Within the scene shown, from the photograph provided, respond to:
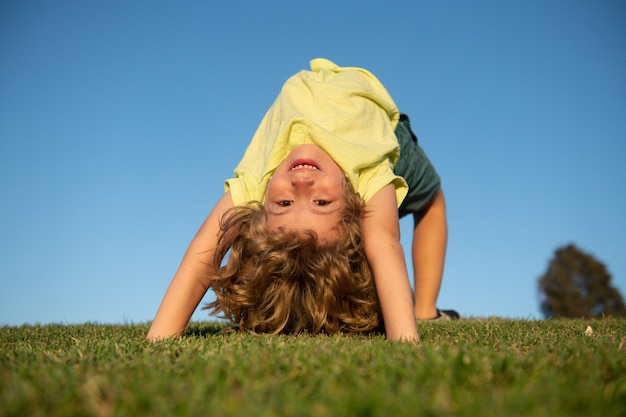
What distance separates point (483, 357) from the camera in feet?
7.97

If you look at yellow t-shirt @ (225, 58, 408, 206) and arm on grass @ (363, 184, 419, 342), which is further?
yellow t-shirt @ (225, 58, 408, 206)

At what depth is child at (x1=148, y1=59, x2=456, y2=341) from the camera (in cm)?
414

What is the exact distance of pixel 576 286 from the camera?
26672 millimetres

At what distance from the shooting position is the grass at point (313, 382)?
1.60m

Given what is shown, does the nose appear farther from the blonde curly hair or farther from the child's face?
the blonde curly hair

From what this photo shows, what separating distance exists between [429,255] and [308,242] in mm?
2905

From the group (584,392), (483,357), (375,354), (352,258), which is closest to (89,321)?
(352,258)

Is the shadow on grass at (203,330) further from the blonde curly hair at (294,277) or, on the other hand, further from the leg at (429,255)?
the leg at (429,255)

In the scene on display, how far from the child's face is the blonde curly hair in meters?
0.06

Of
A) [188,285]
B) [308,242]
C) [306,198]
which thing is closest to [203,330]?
[188,285]

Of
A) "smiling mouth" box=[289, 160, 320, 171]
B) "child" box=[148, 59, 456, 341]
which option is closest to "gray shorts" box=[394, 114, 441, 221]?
"child" box=[148, 59, 456, 341]

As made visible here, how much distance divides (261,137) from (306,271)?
2050 mm

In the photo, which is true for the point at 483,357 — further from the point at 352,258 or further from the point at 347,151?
the point at 347,151

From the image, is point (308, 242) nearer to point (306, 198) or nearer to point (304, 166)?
point (306, 198)
